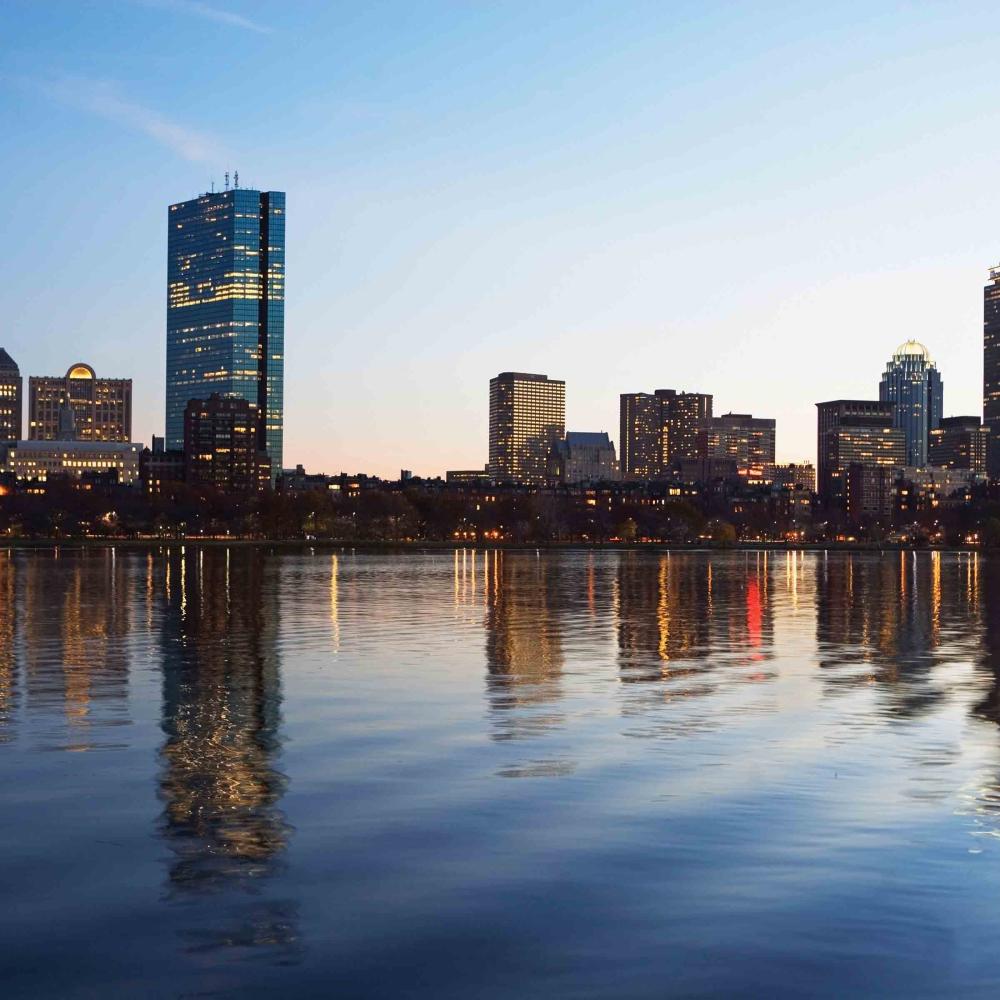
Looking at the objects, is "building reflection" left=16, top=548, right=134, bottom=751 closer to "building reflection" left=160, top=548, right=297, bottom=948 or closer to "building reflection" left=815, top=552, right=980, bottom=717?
"building reflection" left=160, top=548, right=297, bottom=948

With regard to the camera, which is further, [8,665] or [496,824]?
[8,665]

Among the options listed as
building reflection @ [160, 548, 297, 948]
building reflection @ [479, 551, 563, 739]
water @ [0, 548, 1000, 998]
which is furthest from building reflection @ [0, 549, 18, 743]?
building reflection @ [479, 551, 563, 739]

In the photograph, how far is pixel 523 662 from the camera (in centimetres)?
3784

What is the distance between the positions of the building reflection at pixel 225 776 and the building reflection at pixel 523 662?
444cm

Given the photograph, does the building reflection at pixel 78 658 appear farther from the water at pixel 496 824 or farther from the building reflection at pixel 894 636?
the building reflection at pixel 894 636

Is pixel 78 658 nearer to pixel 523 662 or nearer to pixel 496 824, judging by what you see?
pixel 523 662

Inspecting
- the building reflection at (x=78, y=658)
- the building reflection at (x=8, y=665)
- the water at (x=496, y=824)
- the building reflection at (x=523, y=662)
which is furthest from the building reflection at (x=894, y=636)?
the building reflection at (x=8, y=665)

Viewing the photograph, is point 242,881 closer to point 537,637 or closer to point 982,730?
point 982,730

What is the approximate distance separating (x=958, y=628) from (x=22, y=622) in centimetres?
3412

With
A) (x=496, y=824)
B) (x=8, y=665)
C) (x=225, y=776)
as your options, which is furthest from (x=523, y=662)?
(x=496, y=824)

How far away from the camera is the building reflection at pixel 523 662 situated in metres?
26.5

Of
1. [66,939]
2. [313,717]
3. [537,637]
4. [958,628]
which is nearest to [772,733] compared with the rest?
[313,717]

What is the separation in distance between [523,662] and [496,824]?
2076cm

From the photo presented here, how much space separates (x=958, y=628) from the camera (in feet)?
174
